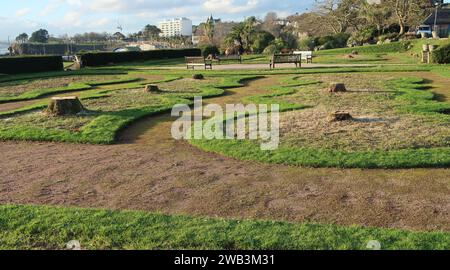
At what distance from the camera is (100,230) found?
441cm

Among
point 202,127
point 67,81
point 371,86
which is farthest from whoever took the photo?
point 67,81

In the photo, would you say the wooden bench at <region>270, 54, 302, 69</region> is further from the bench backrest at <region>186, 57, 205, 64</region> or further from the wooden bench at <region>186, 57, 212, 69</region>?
the bench backrest at <region>186, 57, 205, 64</region>

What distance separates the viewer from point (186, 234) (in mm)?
4293

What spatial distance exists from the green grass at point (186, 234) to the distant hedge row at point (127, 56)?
3244cm

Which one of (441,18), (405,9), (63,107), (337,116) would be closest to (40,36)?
(441,18)

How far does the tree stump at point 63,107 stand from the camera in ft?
37.6

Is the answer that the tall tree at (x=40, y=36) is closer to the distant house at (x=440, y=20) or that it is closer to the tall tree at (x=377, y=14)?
the tall tree at (x=377, y=14)

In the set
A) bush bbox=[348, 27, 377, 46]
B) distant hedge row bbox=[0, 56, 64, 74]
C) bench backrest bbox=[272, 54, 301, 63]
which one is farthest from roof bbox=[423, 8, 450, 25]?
distant hedge row bbox=[0, 56, 64, 74]

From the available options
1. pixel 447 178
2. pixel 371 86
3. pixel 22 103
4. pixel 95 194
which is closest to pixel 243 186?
pixel 95 194

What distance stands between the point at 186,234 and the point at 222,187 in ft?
5.78

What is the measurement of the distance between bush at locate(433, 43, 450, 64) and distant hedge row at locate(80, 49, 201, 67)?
25585 millimetres
